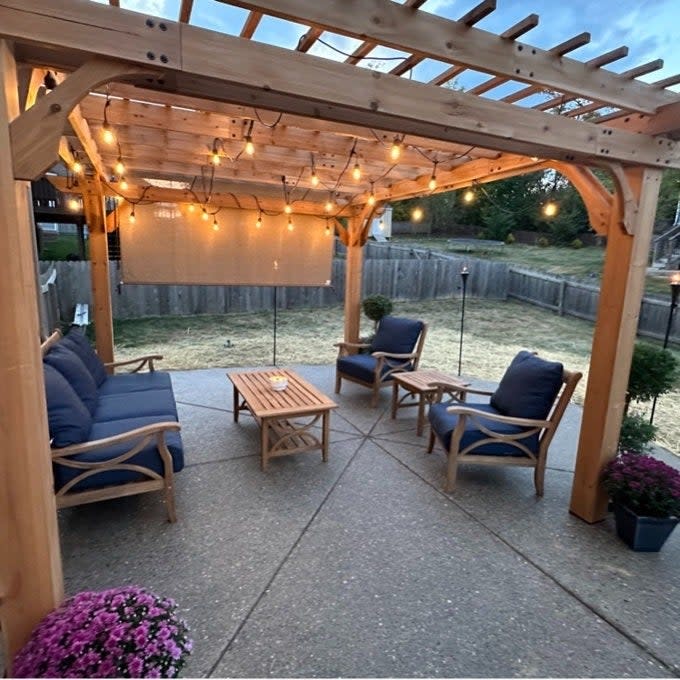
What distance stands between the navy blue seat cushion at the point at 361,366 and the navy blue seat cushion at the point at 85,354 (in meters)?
2.49

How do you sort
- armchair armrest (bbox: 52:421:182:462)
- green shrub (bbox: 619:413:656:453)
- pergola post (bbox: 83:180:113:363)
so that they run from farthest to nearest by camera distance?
pergola post (bbox: 83:180:113:363), green shrub (bbox: 619:413:656:453), armchair armrest (bbox: 52:421:182:462)

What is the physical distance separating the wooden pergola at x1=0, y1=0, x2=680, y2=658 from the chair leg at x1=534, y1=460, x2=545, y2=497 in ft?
0.80

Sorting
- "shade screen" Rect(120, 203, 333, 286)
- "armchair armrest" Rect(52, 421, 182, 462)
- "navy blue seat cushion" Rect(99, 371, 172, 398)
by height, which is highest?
"shade screen" Rect(120, 203, 333, 286)

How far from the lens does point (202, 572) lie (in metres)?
2.14

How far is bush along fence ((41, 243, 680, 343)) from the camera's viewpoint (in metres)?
8.38

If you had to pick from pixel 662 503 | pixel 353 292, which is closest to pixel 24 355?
pixel 662 503

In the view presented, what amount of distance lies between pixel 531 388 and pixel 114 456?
9.18 feet

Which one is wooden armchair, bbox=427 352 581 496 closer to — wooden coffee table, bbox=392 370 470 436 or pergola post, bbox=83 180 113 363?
wooden coffee table, bbox=392 370 470 436

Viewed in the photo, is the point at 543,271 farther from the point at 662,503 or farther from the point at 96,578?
the point at 96,578

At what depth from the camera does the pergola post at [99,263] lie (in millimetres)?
4254

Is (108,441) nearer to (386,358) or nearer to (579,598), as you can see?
(579,598)

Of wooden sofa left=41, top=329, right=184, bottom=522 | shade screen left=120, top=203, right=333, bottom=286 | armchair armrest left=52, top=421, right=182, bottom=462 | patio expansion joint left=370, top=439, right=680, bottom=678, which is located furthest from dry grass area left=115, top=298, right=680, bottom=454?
armchair armrest left=52, top=421, right=182, bottom=462

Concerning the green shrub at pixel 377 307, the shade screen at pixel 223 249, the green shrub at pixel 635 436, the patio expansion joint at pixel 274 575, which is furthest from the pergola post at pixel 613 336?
the shade screen at pixel 223 249

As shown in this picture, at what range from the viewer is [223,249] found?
5449mm
